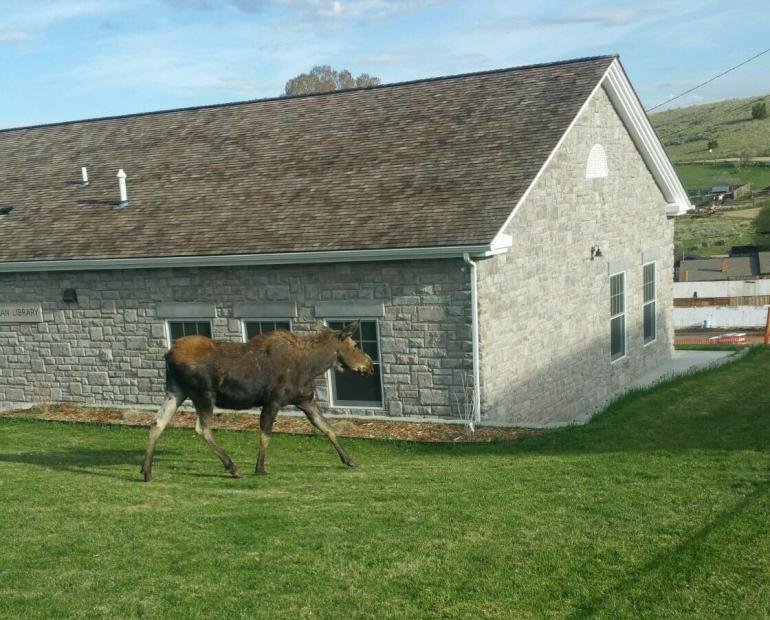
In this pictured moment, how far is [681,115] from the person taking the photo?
Answer: 164 metres

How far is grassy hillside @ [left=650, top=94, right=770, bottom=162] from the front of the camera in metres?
114

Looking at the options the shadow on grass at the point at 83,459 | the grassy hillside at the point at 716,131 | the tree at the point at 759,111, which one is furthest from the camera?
the tree at the point at 759,111

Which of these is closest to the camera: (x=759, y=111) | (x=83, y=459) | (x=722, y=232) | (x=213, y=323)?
(x=83, y=459)

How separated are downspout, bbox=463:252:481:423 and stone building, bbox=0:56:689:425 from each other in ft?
0.10

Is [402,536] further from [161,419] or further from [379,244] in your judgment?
[379,244]

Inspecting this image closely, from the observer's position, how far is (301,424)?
1547cm

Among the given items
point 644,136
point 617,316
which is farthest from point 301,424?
point 644,136

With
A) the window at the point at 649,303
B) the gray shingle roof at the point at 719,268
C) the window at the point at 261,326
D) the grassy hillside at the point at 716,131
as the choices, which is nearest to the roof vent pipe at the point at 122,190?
the window at the point at 261,326

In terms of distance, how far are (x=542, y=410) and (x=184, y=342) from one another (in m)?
8.31

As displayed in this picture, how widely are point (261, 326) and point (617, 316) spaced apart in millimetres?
8406

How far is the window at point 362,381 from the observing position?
15227 mm

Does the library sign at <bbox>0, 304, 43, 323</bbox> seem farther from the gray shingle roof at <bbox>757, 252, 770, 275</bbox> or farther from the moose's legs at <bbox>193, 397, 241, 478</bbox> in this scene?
the gray shingle roof at <bbox>757, 252, 770, 275</bbox>

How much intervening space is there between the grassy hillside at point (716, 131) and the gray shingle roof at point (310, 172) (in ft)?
325

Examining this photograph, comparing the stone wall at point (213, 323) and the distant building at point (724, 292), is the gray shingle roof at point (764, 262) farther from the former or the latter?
the stone wall at point (213, 323)
